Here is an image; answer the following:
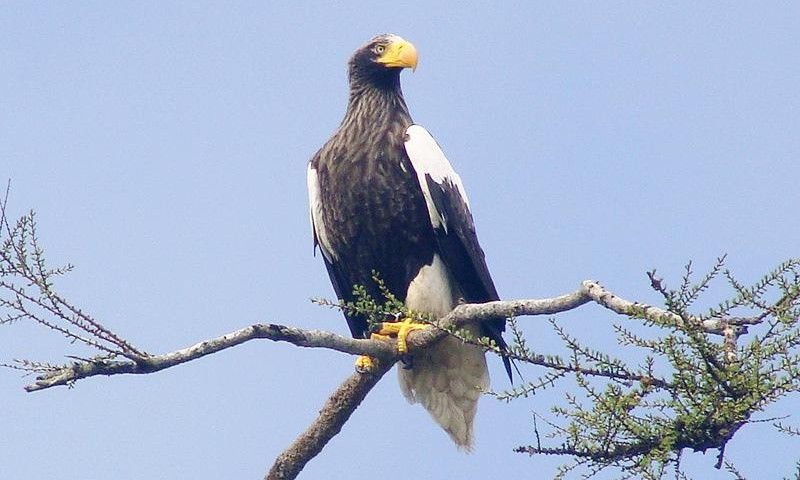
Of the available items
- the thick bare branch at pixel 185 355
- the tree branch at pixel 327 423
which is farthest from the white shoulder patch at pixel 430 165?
the thick bare branch at pixel 185 355

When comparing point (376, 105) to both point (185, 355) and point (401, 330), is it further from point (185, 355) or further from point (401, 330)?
point (185, 355)

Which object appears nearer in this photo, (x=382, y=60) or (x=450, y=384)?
(x=450, y=384)

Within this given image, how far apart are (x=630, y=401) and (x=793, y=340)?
1.67 ft

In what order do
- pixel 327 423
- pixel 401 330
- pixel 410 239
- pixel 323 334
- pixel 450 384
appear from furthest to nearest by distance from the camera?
pixel 450 384 → pixel 410 239 → pixel 401 330 → pixel 327 423 → pixel 323 334

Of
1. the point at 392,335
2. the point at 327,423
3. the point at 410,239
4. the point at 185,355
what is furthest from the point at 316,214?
the point at 185,355

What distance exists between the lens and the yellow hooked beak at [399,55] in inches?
288

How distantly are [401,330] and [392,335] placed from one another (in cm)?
20

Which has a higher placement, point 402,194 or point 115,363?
point 402,194

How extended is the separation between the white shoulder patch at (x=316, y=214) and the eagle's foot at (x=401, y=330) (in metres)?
0.74

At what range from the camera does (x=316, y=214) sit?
22.7 ft

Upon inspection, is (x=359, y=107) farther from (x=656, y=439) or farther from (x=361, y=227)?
(x=656, y=439)

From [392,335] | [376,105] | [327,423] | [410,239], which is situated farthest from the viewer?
[376,105]

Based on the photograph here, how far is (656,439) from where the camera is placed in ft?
13.0

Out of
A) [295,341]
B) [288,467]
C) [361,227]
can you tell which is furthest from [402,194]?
[295,341]
